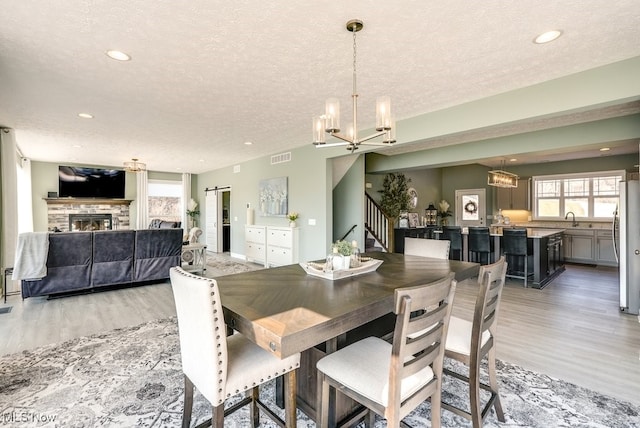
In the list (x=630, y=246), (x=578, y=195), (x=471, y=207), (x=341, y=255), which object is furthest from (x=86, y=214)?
(x=578, y=195)

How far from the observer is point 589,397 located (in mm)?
2158

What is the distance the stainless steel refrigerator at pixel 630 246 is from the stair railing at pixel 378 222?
3937 mm

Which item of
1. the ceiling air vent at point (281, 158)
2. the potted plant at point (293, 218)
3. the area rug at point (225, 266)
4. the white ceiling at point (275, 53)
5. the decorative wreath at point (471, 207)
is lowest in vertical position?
the area rug at point (225, 266)

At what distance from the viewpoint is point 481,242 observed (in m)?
5.84

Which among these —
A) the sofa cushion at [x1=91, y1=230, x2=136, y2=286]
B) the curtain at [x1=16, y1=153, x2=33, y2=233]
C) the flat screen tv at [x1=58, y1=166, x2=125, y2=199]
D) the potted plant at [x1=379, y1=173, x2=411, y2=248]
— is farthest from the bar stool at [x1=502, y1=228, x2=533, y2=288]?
the curtain at [x1=16, y1=153, x2=33, y2=233]

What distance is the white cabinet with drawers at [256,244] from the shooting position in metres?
7.14

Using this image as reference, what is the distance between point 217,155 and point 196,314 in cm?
650

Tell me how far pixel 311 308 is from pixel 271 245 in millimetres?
5487

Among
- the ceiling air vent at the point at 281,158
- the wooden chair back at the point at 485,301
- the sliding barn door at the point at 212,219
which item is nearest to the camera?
the wooden chair back at the point at 485,301

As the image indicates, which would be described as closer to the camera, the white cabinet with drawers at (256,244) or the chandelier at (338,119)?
the chandelier at (338,119)

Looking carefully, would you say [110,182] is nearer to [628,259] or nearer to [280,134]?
[280,134]

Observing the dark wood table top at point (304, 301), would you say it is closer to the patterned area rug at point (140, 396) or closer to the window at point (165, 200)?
the patterned area rug at point (140, 396)

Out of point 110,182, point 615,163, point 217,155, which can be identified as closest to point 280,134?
point 217,155

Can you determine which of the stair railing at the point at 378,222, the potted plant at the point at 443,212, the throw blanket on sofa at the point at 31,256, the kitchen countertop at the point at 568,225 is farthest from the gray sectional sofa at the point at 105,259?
the potted plant at the point at 443,212
